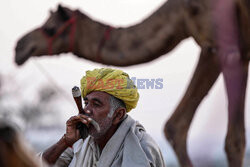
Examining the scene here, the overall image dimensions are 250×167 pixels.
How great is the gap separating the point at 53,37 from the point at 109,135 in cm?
73

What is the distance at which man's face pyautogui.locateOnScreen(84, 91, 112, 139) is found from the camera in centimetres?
205

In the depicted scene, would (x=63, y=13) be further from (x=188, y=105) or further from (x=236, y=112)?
(x=236, y=112)

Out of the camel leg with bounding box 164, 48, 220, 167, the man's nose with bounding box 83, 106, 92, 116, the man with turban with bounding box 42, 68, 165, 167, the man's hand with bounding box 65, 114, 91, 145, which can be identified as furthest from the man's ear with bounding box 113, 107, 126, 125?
the camel leg with bounding box 164, 48, 220, 167

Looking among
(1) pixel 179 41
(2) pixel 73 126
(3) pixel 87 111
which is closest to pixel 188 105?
(1) pixel 179 41

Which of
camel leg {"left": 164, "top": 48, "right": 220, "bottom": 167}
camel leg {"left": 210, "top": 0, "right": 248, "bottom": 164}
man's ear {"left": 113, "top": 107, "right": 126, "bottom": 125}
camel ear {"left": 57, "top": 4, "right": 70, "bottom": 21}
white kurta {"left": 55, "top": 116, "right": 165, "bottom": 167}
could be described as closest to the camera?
white kurta {"left": 55, "top": 116, "right": 165, "bottom": 167}

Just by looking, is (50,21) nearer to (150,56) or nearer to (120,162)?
(150,56)

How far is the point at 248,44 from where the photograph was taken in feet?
7.41

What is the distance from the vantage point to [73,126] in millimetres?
1908

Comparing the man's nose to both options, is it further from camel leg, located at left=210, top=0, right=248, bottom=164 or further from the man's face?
camel leg, located at left=210, top=0, right=248, bottom=164

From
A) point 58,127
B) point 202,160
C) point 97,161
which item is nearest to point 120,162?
point 97,161

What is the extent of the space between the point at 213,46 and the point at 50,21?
828 mm

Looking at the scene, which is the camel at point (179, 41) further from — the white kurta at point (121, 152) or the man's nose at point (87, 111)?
the man's nose at point (87, 111)

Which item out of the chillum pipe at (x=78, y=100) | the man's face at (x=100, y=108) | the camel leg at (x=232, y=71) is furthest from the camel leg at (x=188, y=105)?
the chillum pipe at (x=78, y=100)

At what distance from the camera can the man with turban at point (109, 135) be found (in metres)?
2.00
